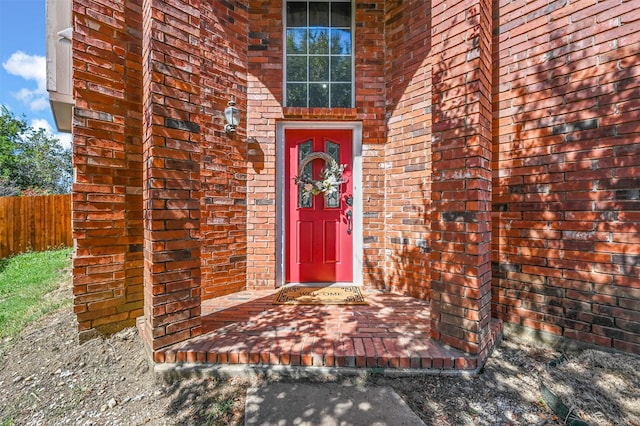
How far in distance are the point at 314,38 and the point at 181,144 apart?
2.70 m

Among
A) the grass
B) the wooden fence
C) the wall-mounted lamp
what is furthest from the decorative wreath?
the wooden fence

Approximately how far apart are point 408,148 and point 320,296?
2.10 m

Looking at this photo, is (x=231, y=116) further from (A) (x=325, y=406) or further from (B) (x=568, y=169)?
(B) (x=568, y=169)

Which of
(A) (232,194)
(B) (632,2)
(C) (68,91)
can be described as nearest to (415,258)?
(A) (232,194)

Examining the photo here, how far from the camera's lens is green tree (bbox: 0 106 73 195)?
57.7ft

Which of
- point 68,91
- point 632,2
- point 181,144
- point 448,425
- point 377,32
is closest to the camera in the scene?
point 448,425

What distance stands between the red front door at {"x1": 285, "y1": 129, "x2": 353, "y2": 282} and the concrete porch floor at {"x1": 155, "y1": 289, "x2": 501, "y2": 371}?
0.85 metres

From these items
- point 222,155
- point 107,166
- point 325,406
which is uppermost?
point 222,155

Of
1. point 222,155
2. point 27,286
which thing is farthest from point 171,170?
point 27,286

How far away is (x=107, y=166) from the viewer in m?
2.48

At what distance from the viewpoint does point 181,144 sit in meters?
2.17

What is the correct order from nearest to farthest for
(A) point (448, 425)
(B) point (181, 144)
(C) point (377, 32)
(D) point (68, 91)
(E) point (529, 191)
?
(A) point (448, 425) < (B) point (181, 144) < (E) point (529, 191) < (D) point (68, 91) < (C) point (377, 32)

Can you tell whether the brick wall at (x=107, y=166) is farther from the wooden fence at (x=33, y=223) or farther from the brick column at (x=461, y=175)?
the wooden fence at (x=33, y=223)

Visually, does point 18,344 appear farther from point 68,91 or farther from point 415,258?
point 415,258
